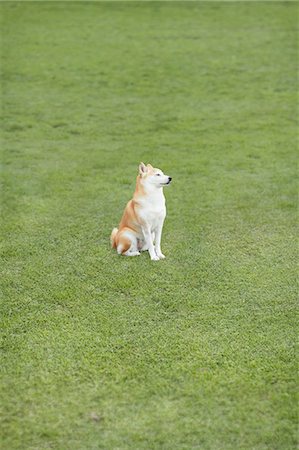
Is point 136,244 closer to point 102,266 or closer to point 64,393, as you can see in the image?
point 102,266

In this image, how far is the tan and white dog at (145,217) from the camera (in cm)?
572

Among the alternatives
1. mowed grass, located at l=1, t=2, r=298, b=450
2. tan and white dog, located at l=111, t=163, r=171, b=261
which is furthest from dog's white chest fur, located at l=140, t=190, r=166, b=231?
mowed grass, located at l=1, t=2, r=298, b=450

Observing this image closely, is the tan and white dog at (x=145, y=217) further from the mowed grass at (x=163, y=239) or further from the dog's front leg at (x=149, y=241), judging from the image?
the mowed grass at (x=163, y=239)

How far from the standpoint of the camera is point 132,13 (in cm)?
1399

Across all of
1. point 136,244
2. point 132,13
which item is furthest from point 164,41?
point 136,244

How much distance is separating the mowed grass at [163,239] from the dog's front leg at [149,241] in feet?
0.34

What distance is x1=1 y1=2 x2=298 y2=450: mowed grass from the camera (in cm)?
409

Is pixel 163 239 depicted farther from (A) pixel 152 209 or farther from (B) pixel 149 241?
(A) pixel 152 209

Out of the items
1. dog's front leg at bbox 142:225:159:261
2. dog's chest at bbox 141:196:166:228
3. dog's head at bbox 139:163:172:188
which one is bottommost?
dog's front leg at bbox 142:225:159:261

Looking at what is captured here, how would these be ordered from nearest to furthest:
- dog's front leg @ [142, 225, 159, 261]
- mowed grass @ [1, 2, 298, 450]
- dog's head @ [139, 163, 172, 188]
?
mowed grass @ [1, 2, 298, 450], dog's head @ [139, 163, 172, 188], dog's front leg @ [142, 225, 159, 261]

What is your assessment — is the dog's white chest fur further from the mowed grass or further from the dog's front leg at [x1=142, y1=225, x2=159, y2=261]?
the mowed grass

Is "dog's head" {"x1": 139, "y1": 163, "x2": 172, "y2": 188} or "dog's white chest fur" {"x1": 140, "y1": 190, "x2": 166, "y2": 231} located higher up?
"dog's head" {"x1": 139, "y1": 163, "x2": 172, "y2": 188}

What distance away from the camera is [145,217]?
225 inches

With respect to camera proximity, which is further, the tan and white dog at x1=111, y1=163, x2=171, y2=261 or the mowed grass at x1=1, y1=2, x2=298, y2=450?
the tan and white dog at x1=111, y1=163, x2=171, y2=261
